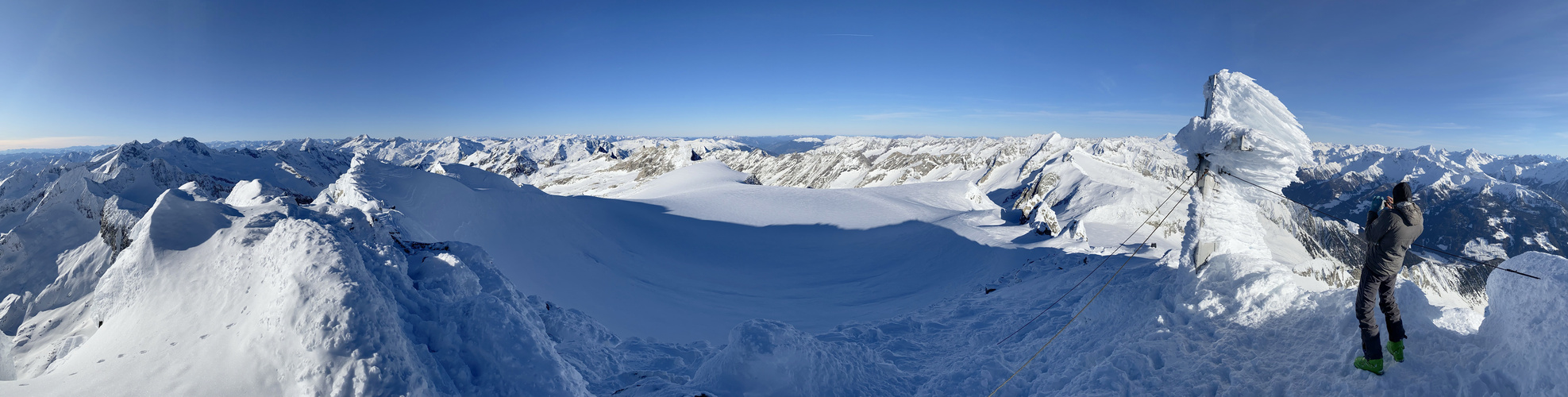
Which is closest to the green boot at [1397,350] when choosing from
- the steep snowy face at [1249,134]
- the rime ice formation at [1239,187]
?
the rime ice formation at [1239,187]

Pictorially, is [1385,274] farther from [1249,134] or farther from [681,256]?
[681,256]

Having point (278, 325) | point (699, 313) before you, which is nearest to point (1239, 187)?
point (699, 313)

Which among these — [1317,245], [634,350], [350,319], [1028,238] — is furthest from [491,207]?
[1317,245]

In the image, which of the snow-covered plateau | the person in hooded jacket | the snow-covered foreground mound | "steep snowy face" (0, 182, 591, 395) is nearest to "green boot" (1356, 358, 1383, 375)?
the person in hooded jacket

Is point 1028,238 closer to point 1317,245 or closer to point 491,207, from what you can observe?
point 491,207

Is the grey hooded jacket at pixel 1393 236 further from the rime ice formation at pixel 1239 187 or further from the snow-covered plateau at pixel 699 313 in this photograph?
the rime ice formation at pixel 1239 187

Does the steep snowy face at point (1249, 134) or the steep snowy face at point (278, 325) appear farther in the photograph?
the steep snowy face at point (1249, 134)
